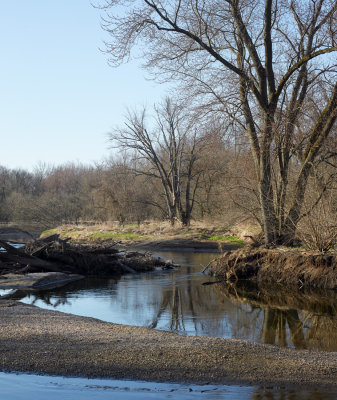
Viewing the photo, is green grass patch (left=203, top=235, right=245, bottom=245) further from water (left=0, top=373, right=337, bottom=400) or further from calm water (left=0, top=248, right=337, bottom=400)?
water (left=0, top=373, right=337, bottom=400)

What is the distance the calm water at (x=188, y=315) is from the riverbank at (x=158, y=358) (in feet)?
0.90

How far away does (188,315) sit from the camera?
1240cm

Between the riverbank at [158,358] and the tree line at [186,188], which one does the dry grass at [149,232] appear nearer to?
the tree line at [186,188]

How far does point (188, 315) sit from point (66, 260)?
28.5ft

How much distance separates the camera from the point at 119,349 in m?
8.10

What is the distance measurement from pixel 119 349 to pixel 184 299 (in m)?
6.63

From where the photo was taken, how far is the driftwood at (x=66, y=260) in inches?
738

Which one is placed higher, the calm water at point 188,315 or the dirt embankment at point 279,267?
the dirt embankment at point 279,267

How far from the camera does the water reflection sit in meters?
10.6

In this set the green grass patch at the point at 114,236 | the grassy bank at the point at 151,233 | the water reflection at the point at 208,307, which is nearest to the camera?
the water reflection at the point at 208,307

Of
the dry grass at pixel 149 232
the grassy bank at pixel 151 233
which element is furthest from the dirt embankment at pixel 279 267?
the dry grass at pixel 149 232

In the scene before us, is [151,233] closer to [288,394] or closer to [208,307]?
[208,307]

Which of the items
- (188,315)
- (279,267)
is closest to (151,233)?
(279,267)

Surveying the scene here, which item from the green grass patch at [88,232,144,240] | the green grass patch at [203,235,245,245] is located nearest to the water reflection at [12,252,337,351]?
the green grass patch at [203,235,245,245]
